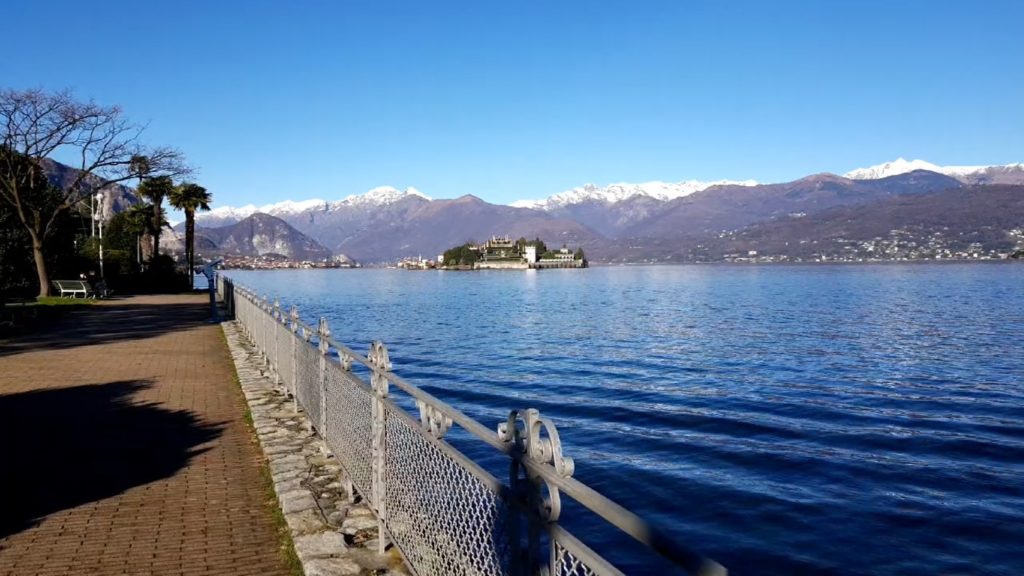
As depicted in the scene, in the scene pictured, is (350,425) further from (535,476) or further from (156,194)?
(156,194)

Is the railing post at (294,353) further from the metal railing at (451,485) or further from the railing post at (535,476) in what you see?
the railing post at (535,476)

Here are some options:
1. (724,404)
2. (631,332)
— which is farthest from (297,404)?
(631,332)

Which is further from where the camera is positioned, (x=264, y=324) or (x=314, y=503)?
(x=264, y=324)

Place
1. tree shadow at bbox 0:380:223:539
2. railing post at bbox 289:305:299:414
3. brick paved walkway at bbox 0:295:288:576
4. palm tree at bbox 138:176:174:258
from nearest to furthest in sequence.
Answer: brick paved walkway at bbox 0:295:288:576
tree shadow at bbox 0:380:223:539
railing post at bbox 289:305:299:414
palm tree at bbox 138:176:174:258

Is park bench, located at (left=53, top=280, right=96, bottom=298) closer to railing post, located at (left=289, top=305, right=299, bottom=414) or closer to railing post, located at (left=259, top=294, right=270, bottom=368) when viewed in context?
railing post, located at (left=259, top=294, right=270, bottom=368)

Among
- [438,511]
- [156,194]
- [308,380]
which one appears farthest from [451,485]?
[156,194]

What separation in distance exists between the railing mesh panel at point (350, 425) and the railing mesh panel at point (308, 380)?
22.5 inches

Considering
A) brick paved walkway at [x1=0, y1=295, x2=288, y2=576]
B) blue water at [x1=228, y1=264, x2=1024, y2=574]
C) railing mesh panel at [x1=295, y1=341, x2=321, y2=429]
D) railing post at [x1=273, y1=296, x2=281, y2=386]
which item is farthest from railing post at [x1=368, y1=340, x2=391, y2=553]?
railing post at [x1=273, y1=296, x2=281, y2=386]

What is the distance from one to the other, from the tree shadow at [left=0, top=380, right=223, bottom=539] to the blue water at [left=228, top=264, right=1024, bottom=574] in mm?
5701

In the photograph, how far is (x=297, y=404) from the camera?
1045 cm

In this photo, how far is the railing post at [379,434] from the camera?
5438 millimetres

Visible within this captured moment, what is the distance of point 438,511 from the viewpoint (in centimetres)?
440

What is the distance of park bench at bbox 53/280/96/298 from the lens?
35375 mm

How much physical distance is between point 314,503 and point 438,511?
2.55 metres
